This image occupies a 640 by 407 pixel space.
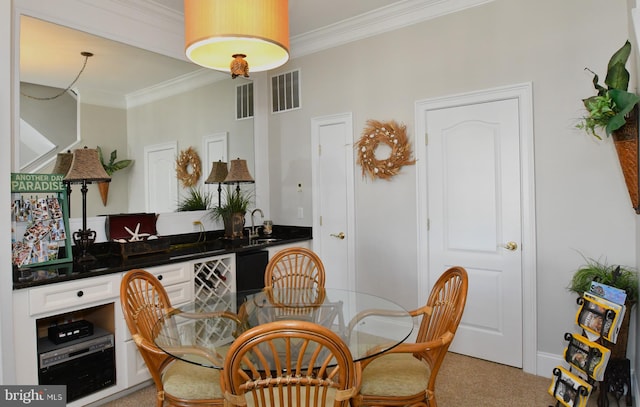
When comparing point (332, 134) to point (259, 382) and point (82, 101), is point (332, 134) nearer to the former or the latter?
point (82, 101)

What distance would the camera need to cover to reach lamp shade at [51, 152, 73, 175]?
282 cm

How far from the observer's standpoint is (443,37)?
3.35 metres

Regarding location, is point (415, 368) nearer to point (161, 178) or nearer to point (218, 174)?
point (161, 178)

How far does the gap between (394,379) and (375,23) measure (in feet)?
10.0

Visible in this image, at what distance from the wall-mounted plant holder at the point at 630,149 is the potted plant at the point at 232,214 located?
306cm

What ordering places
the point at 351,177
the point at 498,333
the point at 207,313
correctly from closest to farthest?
the point at 207,313, the point at 498,333, the point at 351,177

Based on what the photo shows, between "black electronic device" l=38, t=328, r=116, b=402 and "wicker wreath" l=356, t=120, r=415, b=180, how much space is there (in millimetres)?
2443

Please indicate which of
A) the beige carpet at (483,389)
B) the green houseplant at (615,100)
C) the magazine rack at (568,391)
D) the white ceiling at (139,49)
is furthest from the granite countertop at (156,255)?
the green houseplant at (615,100)

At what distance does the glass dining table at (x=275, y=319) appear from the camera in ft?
5.97

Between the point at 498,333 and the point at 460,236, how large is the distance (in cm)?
80

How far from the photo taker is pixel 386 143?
3635 mm

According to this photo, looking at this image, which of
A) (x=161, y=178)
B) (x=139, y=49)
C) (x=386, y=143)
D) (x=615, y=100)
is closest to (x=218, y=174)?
(x=161, y=178)

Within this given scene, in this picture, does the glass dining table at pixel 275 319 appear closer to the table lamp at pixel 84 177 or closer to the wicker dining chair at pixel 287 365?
the wicker dining chair at pixel 287 365

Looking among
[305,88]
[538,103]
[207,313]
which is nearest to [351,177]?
[305,88]
